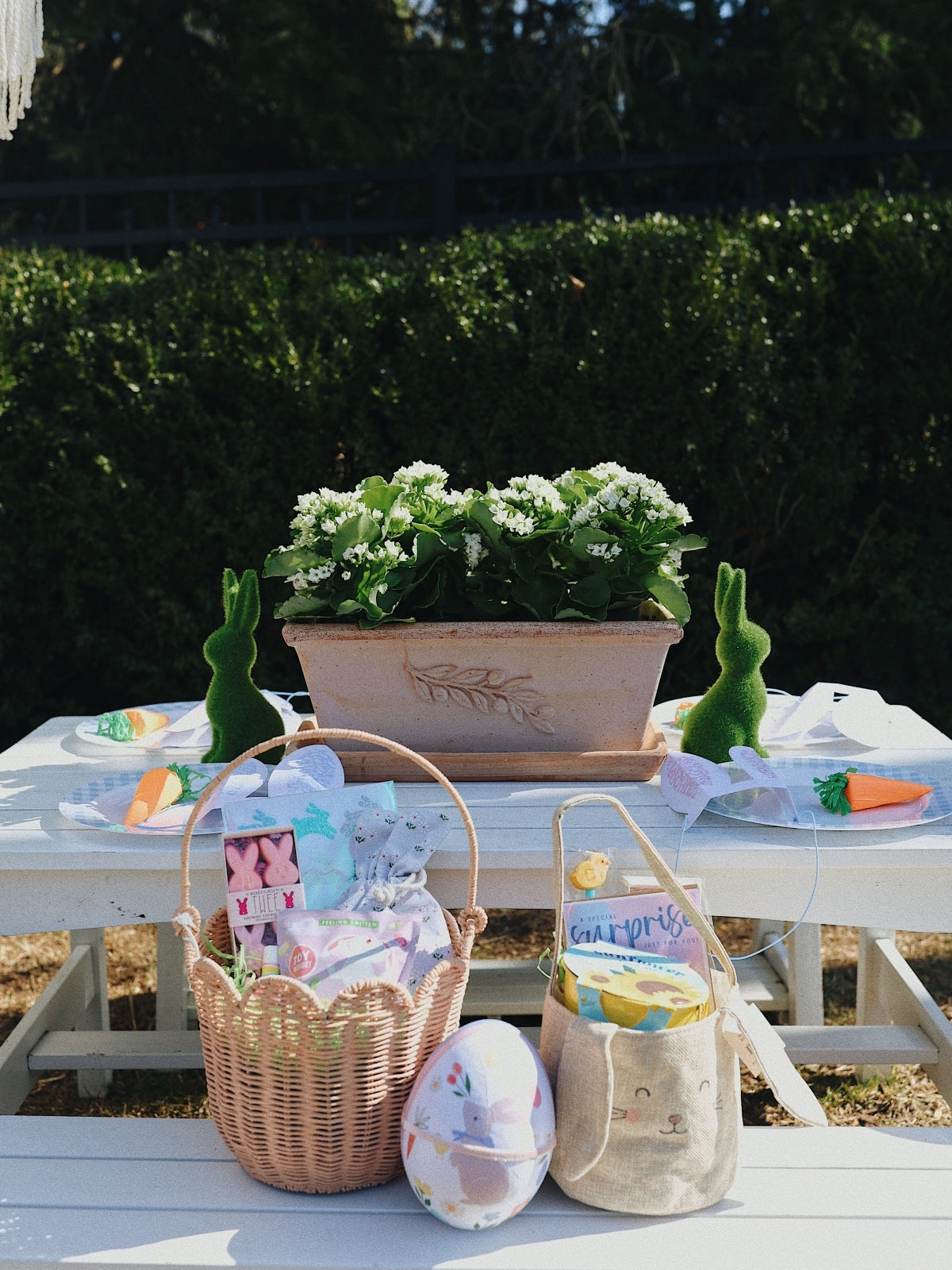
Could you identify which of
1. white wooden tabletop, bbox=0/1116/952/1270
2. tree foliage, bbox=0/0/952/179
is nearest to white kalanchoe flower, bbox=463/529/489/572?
white wooden tabletop, bbox=0/1116/952/1270

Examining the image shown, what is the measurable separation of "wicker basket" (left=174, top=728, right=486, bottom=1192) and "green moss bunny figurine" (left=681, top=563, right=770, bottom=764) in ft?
2.23

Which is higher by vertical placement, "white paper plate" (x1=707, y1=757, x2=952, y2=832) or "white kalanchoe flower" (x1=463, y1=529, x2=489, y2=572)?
"white kalanchoe flower" (x1=463, y1=529, x2=489, y2=572)

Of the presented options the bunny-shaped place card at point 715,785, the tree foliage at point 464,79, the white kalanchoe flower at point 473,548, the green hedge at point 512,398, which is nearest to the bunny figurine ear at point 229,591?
the white kalanchoe flower at point 473,548

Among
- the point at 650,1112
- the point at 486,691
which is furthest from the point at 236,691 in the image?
the point at 650,1112

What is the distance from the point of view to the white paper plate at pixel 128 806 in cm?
154

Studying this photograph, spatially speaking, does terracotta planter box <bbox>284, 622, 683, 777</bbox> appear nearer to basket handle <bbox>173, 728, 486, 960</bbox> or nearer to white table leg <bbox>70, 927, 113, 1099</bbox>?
basket handle <bbox>173, 728, 486, 960</bbox>

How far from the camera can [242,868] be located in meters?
1.39

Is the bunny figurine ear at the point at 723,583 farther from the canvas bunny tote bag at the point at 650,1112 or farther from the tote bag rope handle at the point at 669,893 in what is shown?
the canvas bunny tote bag at the point at 650,1112

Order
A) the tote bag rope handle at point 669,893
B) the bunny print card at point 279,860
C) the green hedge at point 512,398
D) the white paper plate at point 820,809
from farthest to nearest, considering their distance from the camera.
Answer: the green hedge at point 512,398 < the white paper plate at point 820,809 < the bunny print card at point 279,860 < the tote bag rope handle at point 669,893

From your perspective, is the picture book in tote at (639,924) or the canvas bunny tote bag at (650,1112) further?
the picture book in tote at (639,924)

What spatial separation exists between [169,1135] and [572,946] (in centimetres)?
54

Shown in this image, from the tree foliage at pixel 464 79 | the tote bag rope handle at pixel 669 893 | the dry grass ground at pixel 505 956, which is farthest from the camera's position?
the tree foliage at pixel 464 79

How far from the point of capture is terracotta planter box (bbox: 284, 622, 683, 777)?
1.71 meters

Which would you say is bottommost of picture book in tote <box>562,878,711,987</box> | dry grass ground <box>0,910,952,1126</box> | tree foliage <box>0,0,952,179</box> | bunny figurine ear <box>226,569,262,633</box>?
dry grass ground <box>0,910,952,1126</box>
